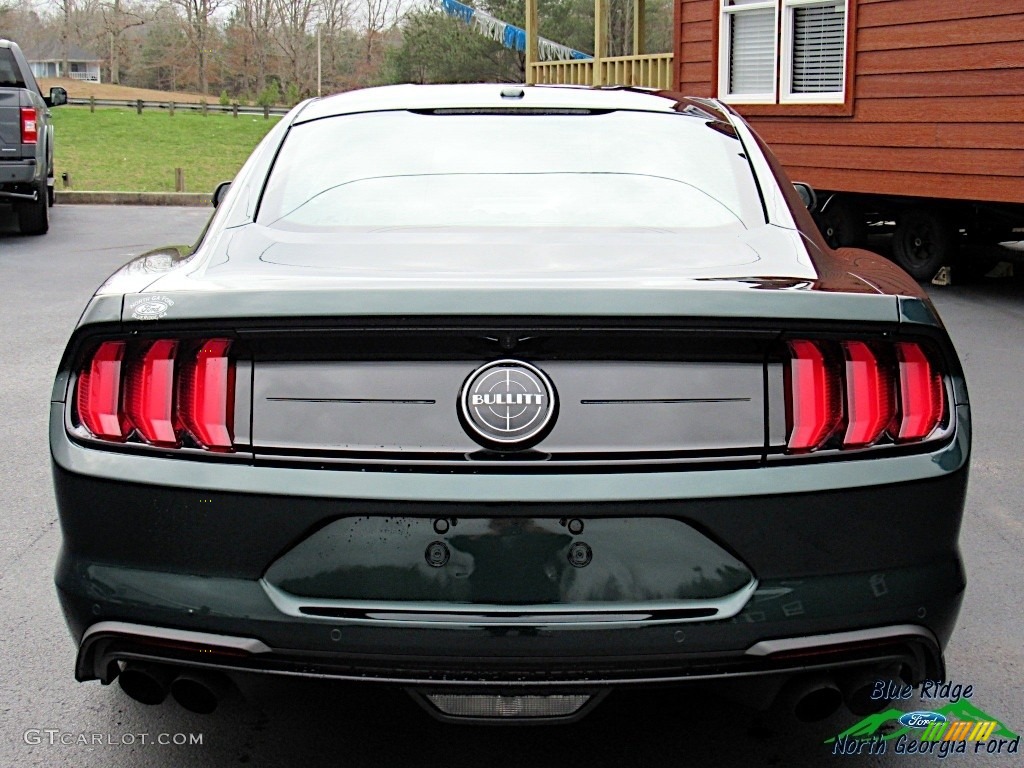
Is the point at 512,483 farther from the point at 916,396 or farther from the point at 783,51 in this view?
the point at 783,51

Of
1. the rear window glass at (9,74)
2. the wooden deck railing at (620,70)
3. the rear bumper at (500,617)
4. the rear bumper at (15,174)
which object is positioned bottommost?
the rear bumper at (500,617)

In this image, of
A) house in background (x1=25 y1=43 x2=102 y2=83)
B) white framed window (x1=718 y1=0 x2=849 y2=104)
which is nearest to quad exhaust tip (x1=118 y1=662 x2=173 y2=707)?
white framed window (x1=718 y1=0 x2=849 y2=104)

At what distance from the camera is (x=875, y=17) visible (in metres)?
12.8

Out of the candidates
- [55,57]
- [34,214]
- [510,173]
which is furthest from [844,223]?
[55,57]

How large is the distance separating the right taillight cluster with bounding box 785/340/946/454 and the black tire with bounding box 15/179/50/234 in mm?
14124

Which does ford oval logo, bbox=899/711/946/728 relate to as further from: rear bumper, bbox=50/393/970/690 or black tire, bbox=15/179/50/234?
black tire, bbox=15/179/50/234

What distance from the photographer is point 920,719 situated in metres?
3.35

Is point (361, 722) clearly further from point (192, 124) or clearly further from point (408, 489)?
point (192, 124)

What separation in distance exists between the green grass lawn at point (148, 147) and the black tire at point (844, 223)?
15053 mm

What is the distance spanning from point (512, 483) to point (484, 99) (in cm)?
185

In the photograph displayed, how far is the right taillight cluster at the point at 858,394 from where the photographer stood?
2543 mm

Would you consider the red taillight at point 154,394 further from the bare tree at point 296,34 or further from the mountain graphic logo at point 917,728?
the bare tree at point 296,34

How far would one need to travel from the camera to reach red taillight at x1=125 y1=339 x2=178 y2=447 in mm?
2557

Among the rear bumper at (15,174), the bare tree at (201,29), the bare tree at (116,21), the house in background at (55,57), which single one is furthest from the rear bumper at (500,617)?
the house in background at (55,57)
